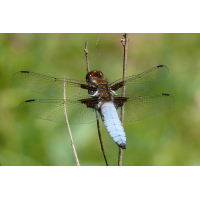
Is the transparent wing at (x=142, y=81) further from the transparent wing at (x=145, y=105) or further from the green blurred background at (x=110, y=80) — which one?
the green blurred background at (x=110, y=80)

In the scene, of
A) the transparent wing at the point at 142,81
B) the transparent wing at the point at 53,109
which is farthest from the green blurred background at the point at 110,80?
the transparent wing at the point at 53,109

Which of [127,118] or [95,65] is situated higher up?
[95,65]

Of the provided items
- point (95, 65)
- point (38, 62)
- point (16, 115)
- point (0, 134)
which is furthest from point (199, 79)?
point (0, 134)

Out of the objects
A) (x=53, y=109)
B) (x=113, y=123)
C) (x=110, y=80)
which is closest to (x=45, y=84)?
(x=53, y=109)

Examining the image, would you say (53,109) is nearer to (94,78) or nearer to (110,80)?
(94,78)

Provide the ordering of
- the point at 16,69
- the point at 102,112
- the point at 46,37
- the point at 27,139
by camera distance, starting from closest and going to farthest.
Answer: the point at 102,112
the point at 27,139
the point at 16,69
the point at 46,37

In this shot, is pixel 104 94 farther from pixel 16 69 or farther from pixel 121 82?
pixel 16 69

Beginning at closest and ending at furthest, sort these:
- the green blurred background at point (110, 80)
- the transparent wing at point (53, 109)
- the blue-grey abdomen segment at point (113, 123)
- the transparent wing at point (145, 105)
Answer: the blue-grey abdomen segment at point (113, 123) → the transparent wing at point (53, 109) → the transparent wing at point (145, 105) → the green blurred background at point (110, 80)
